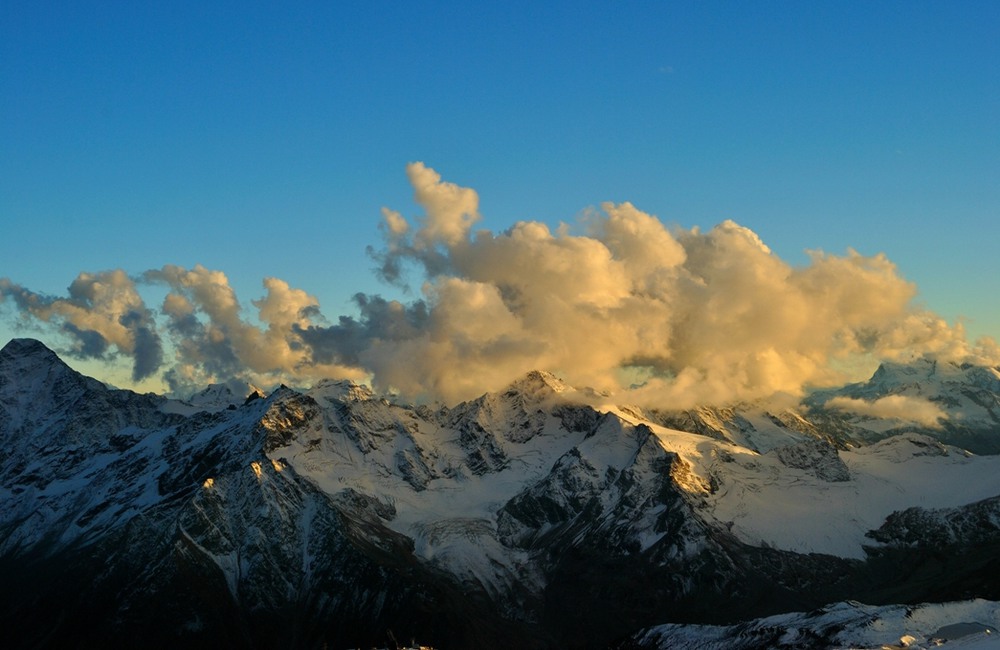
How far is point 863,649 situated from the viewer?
7549 inches

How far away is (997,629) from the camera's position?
198 meters

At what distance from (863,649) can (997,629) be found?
28640 mm

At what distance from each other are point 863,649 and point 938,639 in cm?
1810

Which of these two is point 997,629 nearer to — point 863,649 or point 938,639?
point 938,639

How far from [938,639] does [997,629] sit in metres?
11.3

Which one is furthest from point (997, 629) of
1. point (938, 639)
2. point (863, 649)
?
point (863, 649)

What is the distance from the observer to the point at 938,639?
19862cm
